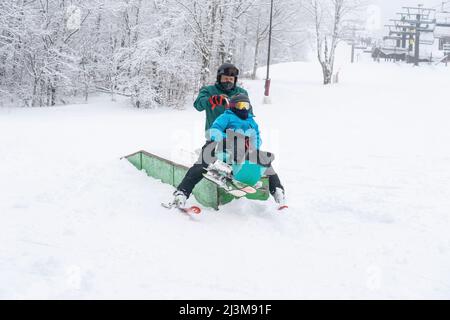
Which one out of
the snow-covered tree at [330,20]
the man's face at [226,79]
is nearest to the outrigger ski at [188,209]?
the man's face at [226,79]

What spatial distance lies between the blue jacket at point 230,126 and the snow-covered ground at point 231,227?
0.83m

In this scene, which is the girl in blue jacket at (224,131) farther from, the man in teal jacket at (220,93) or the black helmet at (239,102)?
the man in teal jacket at (220,93)

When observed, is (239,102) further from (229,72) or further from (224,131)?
(229,72)

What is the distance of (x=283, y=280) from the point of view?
3217mm

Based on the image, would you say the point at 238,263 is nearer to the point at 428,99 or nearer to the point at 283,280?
the point at 283,280

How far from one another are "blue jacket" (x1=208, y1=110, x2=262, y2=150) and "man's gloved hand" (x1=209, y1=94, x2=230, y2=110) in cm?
24

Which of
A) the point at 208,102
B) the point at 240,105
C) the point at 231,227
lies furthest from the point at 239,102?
the point at 231,227

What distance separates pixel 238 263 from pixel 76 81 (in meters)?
19.3

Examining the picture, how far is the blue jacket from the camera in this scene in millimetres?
4645

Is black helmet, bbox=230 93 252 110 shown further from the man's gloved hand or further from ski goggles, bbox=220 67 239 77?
ski goggles, bbox=220 67 239 77

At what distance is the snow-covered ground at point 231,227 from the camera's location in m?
3.11

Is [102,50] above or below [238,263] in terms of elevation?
above
